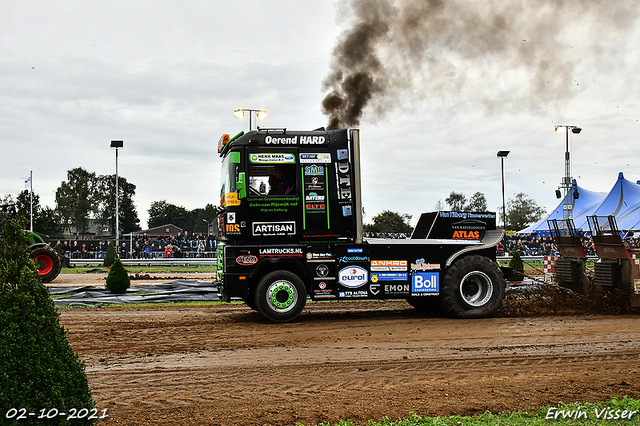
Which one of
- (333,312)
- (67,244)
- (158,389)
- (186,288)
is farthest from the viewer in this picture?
(67,244)

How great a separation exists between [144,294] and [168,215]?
10217 cm

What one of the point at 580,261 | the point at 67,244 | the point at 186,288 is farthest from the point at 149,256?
the point at 580,261

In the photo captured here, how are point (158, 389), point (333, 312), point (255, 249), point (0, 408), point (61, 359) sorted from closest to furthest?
1. point (0, 408)
2. point (61, 359)
3. point (158, 389)
4. point (255, 249)
5. point (333, 312)

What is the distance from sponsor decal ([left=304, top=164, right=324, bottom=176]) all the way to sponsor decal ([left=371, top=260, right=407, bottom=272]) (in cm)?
207

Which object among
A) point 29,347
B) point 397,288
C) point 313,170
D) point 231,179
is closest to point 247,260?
point 231,179

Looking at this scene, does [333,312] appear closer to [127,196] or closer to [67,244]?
[67,244]

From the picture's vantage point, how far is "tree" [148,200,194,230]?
113125mm

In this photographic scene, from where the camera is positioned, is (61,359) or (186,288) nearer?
(61,359)

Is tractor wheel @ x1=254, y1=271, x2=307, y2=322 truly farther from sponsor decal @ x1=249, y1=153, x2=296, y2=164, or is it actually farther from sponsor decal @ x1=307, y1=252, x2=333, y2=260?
sponsor decal @ x1=249, y1=153, x2=296, y2=164

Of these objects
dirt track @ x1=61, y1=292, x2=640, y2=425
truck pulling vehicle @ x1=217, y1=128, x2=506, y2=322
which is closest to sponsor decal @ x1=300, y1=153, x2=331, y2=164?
truck pulling vehicle @ x1=217, y1=128, x2=506, y2=322

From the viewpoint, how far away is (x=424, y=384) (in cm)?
609

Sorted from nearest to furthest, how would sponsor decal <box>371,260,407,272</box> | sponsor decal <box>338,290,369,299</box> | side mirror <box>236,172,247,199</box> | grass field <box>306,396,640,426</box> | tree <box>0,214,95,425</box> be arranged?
tree <box>0,214,95,425</box> → grass field <box>306,396,640,426</box> → side mirror <box>236,172,247,199</box> → sponsor decal <box>338,290,369,299</box> → sponsor decal <box>371,260,407,272</box>

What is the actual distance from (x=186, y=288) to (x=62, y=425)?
1381cm

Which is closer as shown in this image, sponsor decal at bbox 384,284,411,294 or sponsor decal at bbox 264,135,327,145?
sponsor decal at bbox 264,135,327,145
